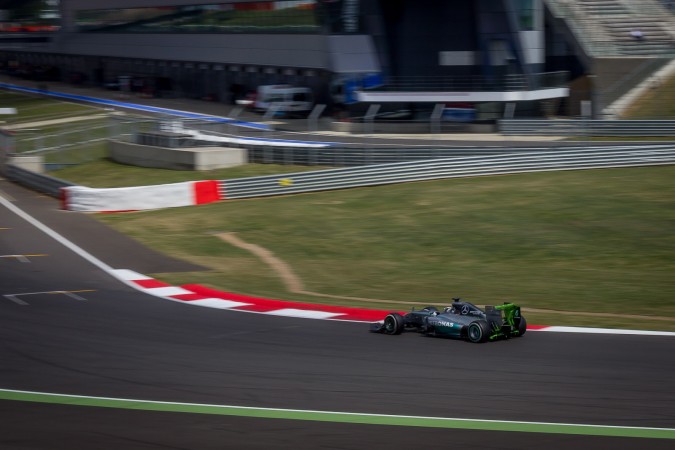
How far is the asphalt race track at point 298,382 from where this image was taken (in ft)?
26.6

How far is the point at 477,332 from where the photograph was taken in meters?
11.4

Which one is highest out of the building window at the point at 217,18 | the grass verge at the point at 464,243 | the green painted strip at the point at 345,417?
the building window at the point at 217,18

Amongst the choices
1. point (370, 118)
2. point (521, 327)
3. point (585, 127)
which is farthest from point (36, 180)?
point (585, 127)

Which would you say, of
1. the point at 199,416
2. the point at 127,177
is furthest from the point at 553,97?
the point at 199,416

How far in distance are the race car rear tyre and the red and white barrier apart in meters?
15.0

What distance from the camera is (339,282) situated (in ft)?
55.6

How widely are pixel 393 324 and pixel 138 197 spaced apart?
1530 cm

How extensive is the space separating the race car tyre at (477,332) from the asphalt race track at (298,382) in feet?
0.36

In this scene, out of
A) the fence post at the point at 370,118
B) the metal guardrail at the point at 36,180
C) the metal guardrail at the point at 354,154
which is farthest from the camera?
the fence post at the point at 370,118

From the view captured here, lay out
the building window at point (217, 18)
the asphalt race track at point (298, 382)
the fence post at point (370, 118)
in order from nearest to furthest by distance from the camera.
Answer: the asphalt race track at point (298, 382) → the fence post at point (370, 118) → the building window at point (217, 18)

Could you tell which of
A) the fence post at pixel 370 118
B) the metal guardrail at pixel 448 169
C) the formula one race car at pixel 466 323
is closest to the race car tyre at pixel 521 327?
the formula one race car at pixel 466 323

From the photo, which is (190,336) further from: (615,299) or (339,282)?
(615,299)

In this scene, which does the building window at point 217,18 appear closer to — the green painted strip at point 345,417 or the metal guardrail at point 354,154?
the metal guardrail at point 354,154

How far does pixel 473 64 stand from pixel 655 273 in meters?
34.3
